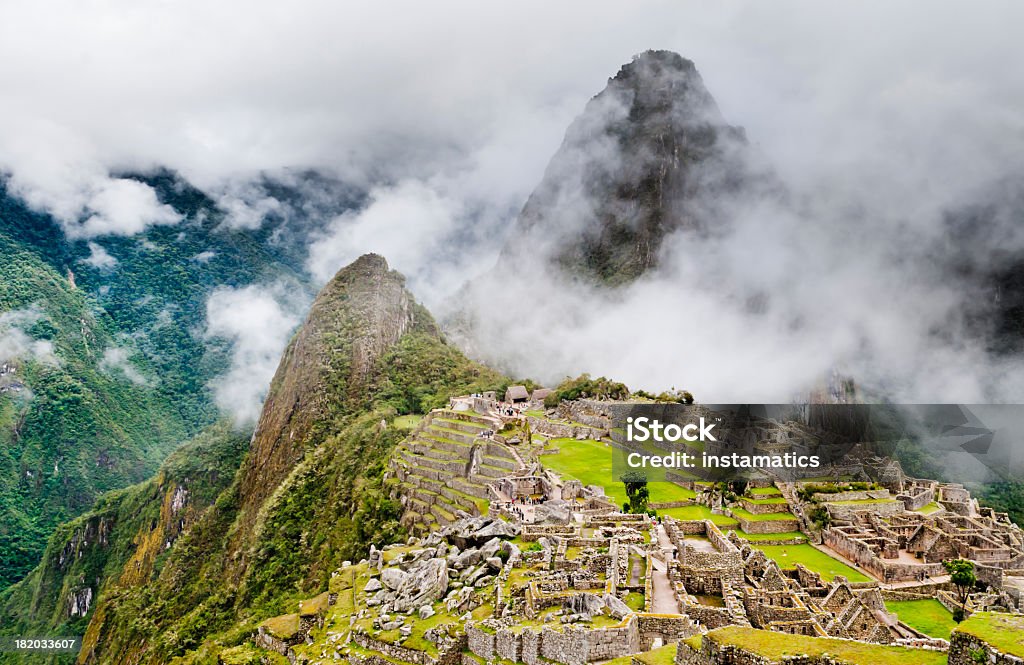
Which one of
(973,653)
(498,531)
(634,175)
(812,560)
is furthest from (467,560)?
(634,175)

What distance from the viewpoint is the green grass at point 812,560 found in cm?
2683

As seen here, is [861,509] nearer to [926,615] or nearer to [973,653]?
[926,615]

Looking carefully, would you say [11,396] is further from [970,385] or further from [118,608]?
[970,385]

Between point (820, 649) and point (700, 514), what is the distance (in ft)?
81.1

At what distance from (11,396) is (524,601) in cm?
12993

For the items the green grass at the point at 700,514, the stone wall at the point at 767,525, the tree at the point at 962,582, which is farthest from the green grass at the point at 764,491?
the tree at the point at 962,582

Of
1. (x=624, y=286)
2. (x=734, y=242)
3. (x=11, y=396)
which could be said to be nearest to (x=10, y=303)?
(x=11, y=396)

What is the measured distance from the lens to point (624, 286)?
138875mm

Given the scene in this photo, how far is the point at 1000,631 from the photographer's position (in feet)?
22.5

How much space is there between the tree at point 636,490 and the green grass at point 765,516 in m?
4.10

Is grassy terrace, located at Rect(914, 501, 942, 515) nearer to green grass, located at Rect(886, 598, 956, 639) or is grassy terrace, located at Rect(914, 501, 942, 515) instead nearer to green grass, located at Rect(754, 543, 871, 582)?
green grass, located at Rect(754, 543, 871, 582)

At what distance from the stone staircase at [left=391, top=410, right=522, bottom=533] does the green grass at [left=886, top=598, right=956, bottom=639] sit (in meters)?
15.3

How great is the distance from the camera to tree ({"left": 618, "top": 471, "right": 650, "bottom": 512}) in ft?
91.9

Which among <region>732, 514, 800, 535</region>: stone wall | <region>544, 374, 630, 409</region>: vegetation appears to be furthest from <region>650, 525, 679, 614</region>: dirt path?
<region>544, 374, 630, 409</region>: vegetation
